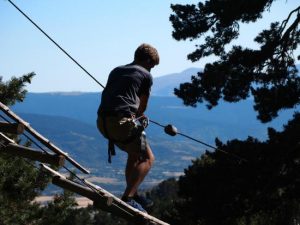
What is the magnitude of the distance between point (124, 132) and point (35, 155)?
102cm

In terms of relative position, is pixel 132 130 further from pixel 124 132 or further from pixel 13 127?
pixel 13 127

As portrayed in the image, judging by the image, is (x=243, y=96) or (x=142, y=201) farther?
(x=243, y=96)

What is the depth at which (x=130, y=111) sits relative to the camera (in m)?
6.51

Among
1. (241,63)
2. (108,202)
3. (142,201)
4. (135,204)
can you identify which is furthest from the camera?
(241,63)

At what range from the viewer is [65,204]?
624 inches

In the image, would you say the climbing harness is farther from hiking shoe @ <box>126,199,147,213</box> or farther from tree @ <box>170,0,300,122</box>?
tree @ <box>170,0,300,122</box>

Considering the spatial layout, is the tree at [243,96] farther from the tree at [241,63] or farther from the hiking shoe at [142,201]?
the hiking shoe at [142,201]

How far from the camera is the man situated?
6.48 m

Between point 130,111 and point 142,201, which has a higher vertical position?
point 130,111

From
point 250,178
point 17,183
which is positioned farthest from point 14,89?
point 250,178

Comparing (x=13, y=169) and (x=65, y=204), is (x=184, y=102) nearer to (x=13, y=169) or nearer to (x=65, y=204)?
(x=65, y=204)

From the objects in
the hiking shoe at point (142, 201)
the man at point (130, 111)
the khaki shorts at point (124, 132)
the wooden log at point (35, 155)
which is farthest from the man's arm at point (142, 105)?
the wooden log at point (35, 155)

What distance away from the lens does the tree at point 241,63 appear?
55.0ft

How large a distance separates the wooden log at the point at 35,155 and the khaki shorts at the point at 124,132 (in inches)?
25.8
